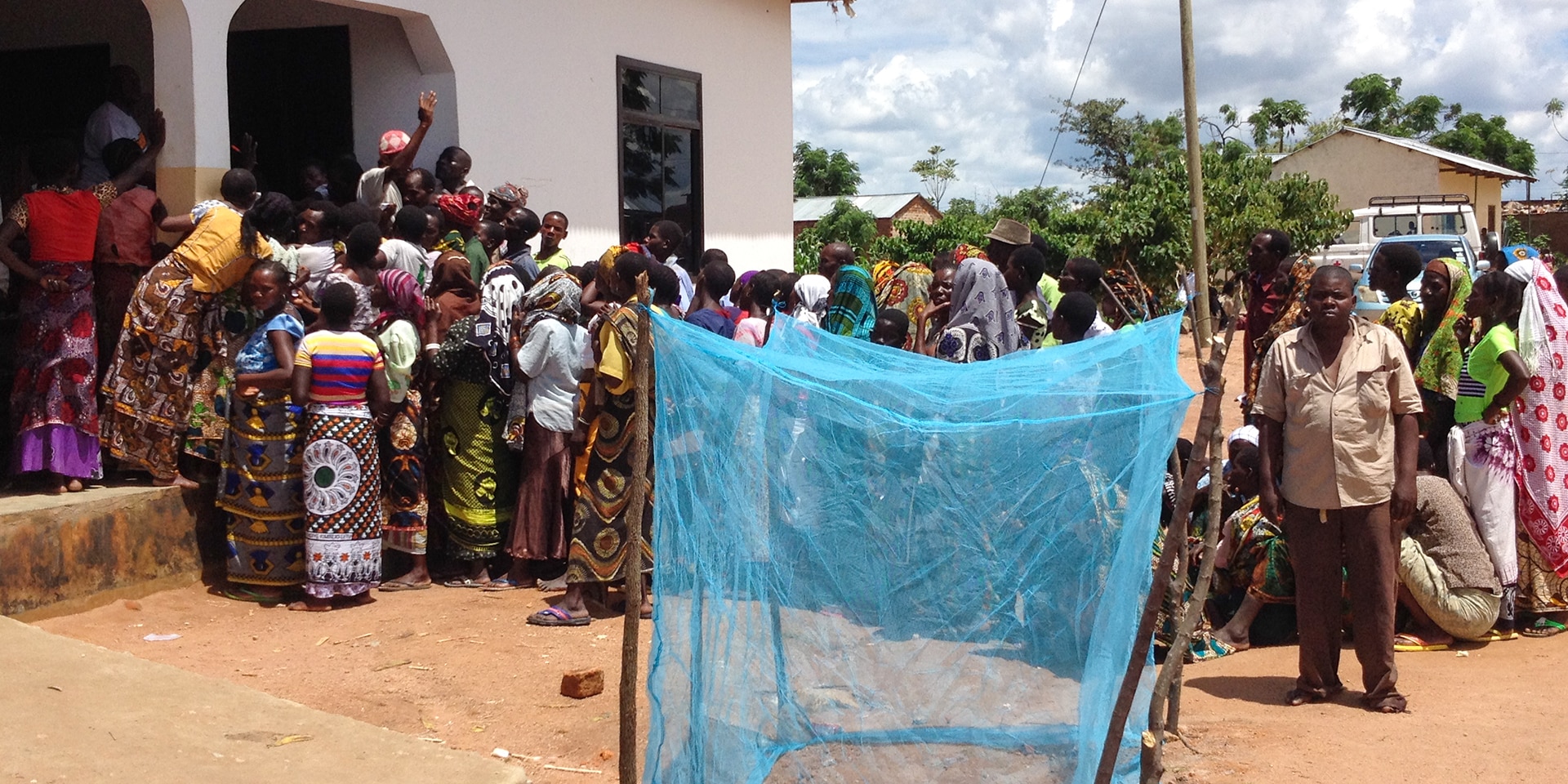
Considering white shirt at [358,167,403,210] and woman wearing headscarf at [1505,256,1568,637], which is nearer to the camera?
woman wearing headscarf at [1505,256,1568,637]

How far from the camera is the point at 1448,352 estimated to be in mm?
5895

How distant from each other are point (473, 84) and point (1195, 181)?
524 centimetres

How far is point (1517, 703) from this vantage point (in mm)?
4715

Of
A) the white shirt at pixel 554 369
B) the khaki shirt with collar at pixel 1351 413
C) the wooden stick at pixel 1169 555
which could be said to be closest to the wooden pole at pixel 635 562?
the wooden stick at pixel 1169 555

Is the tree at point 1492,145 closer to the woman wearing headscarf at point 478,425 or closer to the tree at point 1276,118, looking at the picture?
the tree at point 1276,118

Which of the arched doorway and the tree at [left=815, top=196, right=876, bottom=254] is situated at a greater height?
the tree at [left=815, top=196, right=876, bottom=254]

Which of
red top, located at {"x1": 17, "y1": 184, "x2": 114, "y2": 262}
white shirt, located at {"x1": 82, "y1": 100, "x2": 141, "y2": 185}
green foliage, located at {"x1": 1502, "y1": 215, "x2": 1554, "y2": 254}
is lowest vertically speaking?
red top, located at {"x1": 17, "y1": 184, "x2": 114, "y2": 262}

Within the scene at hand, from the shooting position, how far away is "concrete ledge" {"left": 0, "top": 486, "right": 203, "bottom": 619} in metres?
5.31

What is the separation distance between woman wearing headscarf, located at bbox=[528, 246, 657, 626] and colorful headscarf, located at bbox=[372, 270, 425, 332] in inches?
38.3

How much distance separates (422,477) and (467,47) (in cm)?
311

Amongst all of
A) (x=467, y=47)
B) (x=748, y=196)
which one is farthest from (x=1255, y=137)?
(x=467, y=47)

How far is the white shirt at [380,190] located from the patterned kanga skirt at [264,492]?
1686 millimetres

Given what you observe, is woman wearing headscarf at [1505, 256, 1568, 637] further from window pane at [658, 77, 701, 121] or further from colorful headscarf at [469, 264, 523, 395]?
window pane at [658, 77, 701, 121]

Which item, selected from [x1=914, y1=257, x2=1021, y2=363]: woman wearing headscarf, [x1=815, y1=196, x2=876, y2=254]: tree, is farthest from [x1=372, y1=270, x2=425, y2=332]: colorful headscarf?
[x1=815, y1=196, x2=876, y2=254]: tree
